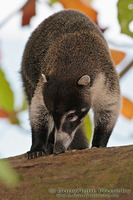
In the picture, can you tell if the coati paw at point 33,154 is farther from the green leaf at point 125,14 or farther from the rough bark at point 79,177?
the green leaf at point 125,14

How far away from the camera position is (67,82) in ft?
16.1

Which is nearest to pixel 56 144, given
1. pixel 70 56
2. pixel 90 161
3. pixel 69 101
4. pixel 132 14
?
pixel 69 101

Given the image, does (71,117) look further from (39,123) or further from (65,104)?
(39,123)

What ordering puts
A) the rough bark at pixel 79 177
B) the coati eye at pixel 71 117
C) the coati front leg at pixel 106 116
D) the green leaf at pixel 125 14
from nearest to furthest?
the rough bark at pixel 79 177, the green leaf at pixel 125 14, the coati eye at pixel 71 117, the coati front leg at pixel 106 116

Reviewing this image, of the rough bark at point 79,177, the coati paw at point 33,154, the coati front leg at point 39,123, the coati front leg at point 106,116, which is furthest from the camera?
the coati front leg at point 106,116

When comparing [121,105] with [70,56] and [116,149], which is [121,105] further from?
[116,149]

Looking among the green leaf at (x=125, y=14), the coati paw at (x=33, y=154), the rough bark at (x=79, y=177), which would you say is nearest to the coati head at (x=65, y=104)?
the coati paw at (x=33, y=154)

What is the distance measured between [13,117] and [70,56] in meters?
1.49

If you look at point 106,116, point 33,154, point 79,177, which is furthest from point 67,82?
point 79,177

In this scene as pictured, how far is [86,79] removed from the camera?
504 centimetres

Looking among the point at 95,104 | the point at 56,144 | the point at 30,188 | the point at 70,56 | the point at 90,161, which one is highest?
the point at 70,56

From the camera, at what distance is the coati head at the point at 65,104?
4766mm

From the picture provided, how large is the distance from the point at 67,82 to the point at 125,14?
140 centimetres

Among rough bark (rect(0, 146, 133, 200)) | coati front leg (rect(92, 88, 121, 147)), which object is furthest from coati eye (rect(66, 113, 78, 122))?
coati front leg (rect(92, 88, 121, 147))
